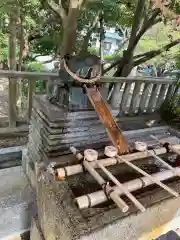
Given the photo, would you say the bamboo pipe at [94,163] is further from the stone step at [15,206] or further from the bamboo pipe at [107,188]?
the stone step at [15,206]

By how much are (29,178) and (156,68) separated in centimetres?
697

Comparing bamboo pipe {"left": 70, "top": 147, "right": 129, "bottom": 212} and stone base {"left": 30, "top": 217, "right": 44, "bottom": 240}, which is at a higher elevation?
bamboo pipe {"left": 70, "top": 147, "right": 129, "bottom": 212}

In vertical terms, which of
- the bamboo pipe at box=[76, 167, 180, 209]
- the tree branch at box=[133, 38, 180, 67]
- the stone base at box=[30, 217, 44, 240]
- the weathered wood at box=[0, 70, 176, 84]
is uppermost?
the tree branch at box=[133, 38, 180, 67]

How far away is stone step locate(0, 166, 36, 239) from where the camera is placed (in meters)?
1.67

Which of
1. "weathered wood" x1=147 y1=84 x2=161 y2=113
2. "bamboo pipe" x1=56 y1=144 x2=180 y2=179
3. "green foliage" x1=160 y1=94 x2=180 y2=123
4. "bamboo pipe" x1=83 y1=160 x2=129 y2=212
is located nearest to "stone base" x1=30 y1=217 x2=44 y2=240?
"bamboo pipe" x1=56 y1=144 x2=180 y2=179

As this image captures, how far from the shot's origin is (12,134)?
2.83m

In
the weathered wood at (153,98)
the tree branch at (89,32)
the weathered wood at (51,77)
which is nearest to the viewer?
the weathered wood at (51,77)

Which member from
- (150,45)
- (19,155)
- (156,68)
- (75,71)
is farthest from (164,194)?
(156,68)

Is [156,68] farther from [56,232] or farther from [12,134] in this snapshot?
[56,232]

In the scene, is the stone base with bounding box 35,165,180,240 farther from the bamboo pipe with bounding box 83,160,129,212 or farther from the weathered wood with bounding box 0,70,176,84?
the weathered wood with bounding box 0,70,176,84

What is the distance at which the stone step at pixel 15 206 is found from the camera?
1.67 metres

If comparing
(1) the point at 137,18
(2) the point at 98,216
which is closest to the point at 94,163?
(2) the point at 98,216

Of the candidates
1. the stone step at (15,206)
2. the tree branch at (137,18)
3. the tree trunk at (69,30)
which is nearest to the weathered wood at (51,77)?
the tree trunk at (69,30)

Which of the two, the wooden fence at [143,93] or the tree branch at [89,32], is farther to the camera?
the tree branch at [89,32]
